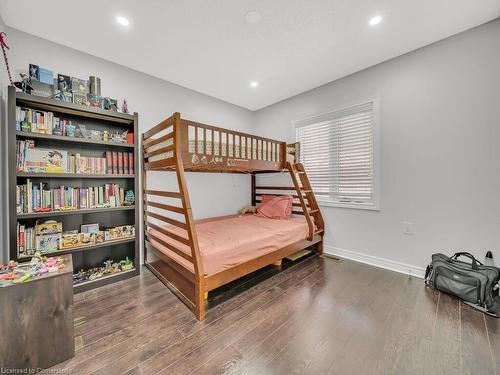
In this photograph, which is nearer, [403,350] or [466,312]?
[403,350]

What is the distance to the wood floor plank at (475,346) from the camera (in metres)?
1.26

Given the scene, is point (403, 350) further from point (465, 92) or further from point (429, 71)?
point (429, 71)

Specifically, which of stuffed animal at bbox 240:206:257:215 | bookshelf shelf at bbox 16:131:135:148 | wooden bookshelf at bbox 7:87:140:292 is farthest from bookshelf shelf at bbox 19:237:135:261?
stuffed animal at bbox 240:206:257:215

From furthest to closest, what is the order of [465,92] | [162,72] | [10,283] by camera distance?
[162,72] → [465,92] → [10,283]

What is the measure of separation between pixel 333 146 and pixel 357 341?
8.16 feet

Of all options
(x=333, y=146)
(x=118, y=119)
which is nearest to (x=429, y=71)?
(x=333, y=146)

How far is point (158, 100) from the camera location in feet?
9.69

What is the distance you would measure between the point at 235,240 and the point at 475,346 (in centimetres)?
192

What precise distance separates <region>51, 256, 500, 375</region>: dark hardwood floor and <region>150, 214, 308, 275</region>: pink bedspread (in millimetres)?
405

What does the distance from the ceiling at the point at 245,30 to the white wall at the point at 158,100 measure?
12 cm

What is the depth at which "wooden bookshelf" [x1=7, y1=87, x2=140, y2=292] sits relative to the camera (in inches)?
70.0

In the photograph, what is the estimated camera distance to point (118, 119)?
243 centimetres

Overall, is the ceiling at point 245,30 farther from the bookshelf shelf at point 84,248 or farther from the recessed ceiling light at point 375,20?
the bookshelf shelf at point 84,248

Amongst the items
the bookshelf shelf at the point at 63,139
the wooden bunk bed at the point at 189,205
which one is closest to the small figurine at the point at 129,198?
the wooden bunk bed at the point at 189,205
